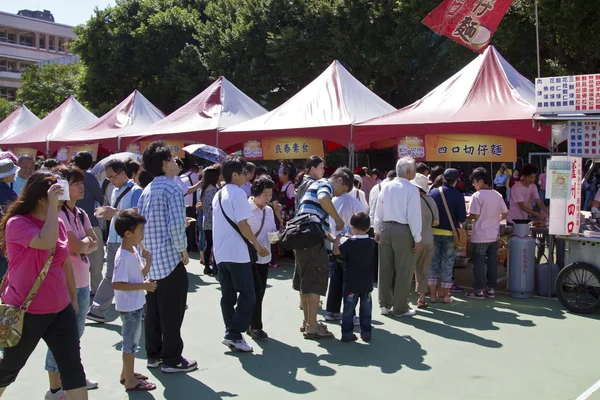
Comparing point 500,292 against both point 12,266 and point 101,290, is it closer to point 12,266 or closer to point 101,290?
point 101,290

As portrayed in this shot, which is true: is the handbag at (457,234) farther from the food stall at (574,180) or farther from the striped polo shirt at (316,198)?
the striped polo shirt at (316,198)

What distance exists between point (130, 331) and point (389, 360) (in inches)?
92.0

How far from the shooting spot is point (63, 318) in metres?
3.78

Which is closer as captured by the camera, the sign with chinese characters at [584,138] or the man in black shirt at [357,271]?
the man in black shirt at [357,271]

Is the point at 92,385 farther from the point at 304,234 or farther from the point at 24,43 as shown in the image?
the point at 24,43

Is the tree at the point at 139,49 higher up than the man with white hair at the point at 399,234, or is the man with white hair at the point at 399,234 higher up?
the tree at the point at 139,49

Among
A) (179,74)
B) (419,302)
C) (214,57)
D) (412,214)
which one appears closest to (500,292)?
(419,302)

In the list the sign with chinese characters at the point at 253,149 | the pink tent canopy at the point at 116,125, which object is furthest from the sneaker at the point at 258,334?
the pink tent canopy at the point at 116,125

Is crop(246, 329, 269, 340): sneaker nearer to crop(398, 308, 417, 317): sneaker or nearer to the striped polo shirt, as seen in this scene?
the striped polo shirt

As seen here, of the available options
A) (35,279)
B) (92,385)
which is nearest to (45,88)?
(92,385)

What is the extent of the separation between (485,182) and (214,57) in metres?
18.7

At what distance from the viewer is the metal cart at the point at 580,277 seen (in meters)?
7.24

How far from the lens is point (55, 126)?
18984mm

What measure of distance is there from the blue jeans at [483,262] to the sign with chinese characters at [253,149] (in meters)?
4.86
